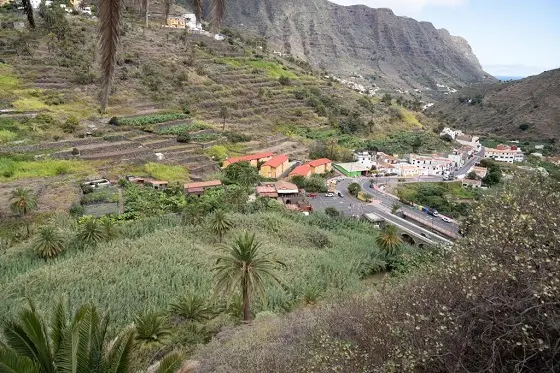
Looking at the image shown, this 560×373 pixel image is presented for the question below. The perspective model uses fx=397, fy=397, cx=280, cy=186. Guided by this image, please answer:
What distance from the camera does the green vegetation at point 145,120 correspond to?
43.1m

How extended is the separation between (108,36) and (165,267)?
1789 cm

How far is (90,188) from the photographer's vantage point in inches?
1196

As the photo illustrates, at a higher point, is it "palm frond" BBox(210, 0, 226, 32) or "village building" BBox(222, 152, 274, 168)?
"palm frond" BBox(210, 0, 226, 32)

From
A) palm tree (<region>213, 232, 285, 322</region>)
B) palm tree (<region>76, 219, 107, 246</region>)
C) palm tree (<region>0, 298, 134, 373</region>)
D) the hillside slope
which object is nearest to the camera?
palm tree (<region>0, 298, 134, 373</region>)

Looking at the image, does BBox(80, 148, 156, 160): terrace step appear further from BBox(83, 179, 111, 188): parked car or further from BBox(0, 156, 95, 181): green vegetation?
BBox(83, 179, 111, 188): parked car

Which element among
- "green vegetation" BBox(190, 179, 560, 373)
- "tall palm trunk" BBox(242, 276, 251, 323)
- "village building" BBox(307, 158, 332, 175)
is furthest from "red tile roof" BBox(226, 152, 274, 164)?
"green vegetation" BBox(190, 179, 560, 373)

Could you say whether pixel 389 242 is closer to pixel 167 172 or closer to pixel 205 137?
pixel 167 172

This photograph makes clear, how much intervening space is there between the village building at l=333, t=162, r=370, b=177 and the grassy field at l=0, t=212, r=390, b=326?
72.8 ft

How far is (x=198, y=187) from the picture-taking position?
33.4 metres

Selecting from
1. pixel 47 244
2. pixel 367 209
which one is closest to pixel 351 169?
pixel 367 209

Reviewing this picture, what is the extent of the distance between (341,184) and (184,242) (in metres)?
25.9

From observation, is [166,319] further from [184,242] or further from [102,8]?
[102,8]

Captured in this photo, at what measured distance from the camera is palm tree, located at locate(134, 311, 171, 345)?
12977mm

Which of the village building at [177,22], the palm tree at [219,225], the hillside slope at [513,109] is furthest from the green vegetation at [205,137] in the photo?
the hillside slope at [513,109]
